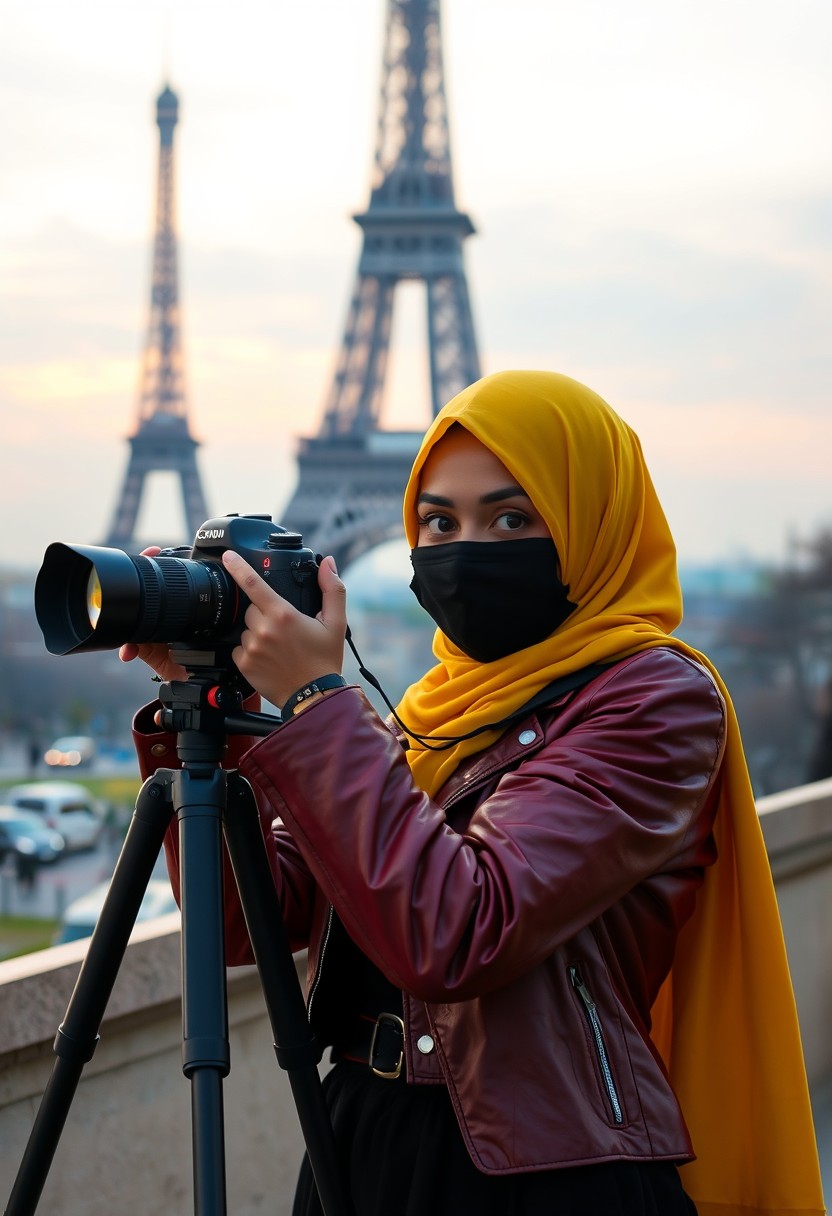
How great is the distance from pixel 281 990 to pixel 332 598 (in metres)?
0.39

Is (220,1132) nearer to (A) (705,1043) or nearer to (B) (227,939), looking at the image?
(B) (227,939)

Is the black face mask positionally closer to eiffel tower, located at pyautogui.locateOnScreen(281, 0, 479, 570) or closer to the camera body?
the camera body

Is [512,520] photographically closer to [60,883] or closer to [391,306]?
[391,306]

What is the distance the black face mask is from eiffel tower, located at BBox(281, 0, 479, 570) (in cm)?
1924

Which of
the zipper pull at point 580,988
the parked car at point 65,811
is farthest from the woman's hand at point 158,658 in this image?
the parked car at point 65,811

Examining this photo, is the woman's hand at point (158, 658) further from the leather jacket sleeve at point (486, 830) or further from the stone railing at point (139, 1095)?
the stone railing at point (139, 1095)

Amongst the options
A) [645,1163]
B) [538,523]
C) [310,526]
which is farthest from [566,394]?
[310,526]

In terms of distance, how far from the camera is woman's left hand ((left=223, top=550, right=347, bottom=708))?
1.26 meters

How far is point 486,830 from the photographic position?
4.02 feet

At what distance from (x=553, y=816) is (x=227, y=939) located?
496mm

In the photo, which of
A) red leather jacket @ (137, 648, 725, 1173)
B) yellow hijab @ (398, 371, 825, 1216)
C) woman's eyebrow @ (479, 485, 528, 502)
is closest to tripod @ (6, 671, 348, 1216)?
A: red leather jacket @ (137, 648, 725, 1173)

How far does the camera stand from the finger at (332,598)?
1301 millimetres

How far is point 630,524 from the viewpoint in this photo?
58.5 inches

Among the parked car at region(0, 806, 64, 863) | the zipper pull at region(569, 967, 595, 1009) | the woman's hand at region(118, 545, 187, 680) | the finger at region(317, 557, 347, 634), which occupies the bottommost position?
the parked car at region(0, 806, 64, 863)
